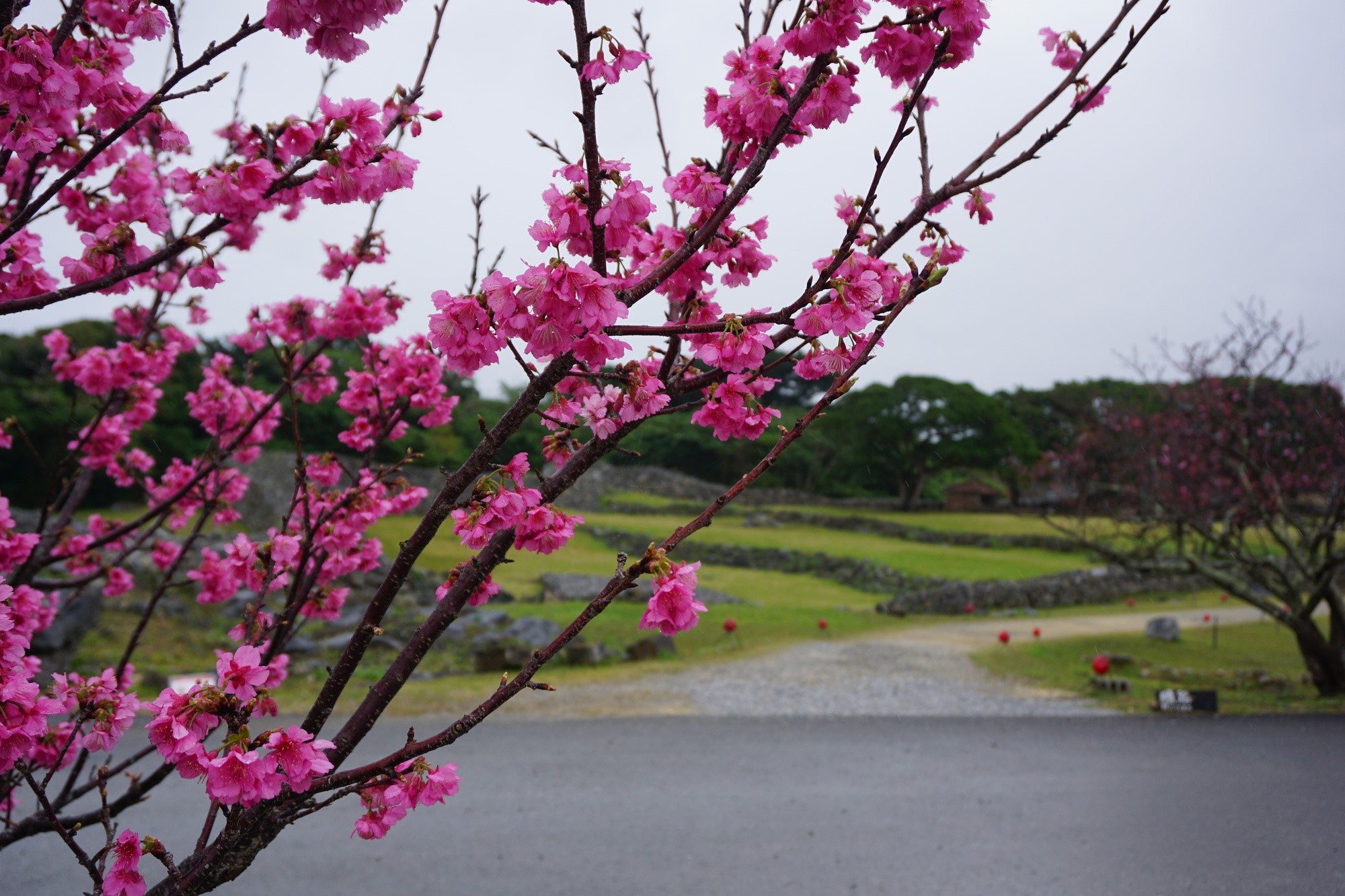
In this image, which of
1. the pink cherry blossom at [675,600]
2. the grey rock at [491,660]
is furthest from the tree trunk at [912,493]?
the pink cherry blossom at [675,600]

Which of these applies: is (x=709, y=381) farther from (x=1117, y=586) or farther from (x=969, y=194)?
(x=1117, y=586)

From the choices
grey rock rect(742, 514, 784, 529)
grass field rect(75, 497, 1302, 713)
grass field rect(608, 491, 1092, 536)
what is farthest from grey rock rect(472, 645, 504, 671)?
grass field rect(608, 491, 1092, 536)

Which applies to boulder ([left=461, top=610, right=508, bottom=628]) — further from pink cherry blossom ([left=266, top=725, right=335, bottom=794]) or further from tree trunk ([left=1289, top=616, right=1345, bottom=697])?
pink cherry blossom ([left=266, top=725, right=335, bottom=794])

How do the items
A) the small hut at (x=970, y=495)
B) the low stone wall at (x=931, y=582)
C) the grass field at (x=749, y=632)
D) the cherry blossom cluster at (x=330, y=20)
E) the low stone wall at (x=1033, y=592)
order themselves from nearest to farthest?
the cherry blossom cluster at (x=330, y=20) → the grass field at (x=749, y=632) → the low stone wall at (x=1033, y=592) → the low stone wall at (x=931, y=582) → the small hut at (x=970, y=495)

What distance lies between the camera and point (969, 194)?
218cm

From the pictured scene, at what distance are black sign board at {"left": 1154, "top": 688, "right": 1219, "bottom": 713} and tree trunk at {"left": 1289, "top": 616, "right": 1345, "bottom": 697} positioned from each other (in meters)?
1.40

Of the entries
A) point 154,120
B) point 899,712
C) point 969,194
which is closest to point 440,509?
point 969,194

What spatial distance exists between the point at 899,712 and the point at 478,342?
8.20 meters

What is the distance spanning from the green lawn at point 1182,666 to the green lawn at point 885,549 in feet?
21.7

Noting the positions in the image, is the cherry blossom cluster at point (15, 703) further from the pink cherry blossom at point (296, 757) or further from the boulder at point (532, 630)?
the boulder at point (532, 630)

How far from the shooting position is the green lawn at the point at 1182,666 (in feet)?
29.0

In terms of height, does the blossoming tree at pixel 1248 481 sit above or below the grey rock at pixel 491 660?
above

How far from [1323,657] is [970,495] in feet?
90.3

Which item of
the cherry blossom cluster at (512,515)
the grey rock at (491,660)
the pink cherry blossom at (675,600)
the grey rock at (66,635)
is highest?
the cherry blossom cluster at (512,515)
